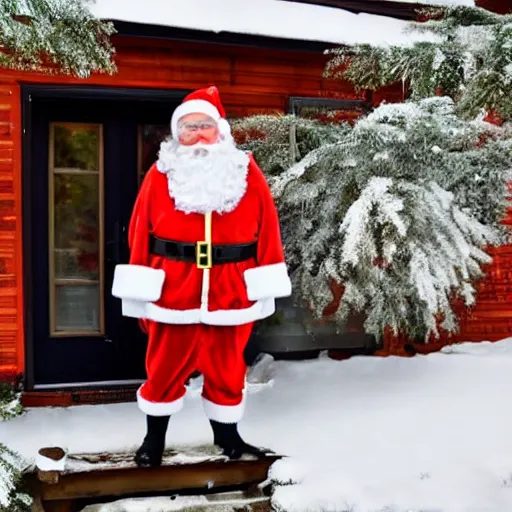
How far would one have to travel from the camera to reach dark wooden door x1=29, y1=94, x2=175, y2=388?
4602mm

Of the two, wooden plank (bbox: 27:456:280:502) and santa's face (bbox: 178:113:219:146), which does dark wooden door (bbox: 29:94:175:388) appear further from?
santa's face (bbox: 178:113:219:146)

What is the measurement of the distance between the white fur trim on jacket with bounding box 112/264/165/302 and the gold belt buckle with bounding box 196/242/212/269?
184 millimetres

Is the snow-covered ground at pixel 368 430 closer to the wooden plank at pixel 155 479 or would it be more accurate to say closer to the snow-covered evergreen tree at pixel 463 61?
the wooden plank at pixel 155 479

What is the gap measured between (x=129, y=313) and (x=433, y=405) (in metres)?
2.05

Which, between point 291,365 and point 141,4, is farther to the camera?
point 291,365

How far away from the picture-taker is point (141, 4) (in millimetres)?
4336

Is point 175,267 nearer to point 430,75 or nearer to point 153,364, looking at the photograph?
point 153,364

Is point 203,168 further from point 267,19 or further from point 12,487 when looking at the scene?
point 267,19

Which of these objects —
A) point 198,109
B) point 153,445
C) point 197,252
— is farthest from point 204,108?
point 153,445

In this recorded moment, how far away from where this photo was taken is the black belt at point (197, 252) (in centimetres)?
311

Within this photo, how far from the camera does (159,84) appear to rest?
4641mm

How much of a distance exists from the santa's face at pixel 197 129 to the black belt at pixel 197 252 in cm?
48

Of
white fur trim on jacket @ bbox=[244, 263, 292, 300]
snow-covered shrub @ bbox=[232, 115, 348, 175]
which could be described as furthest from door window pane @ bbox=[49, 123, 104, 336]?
white fur trim on jacket @ bbox=[244, 263, 292, 300]

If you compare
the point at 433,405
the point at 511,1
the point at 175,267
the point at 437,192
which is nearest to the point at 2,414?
the point at 175,267
